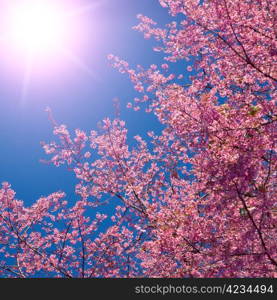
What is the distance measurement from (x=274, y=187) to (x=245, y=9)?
12.3 feet

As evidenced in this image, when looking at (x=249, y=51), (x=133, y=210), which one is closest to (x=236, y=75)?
(x=249, y=51)

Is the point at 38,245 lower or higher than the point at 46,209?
lower

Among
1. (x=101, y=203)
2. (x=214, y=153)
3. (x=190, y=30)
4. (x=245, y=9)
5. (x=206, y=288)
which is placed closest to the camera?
(x=206, y=288)

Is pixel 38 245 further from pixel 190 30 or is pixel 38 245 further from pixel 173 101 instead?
pixel 190 30

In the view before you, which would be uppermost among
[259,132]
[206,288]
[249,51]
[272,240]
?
[249,51]

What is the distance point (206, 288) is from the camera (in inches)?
180

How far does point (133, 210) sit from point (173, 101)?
5.51 metres

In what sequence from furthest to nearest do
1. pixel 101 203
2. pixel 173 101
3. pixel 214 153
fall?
pixel 101 203
pixel 173 101
pixel 214 153

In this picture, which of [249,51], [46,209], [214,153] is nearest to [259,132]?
[214,153]

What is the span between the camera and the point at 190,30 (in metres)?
7.94

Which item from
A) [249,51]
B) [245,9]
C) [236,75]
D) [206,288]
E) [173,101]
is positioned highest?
[245,9]

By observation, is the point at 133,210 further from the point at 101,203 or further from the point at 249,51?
the point at 249,51

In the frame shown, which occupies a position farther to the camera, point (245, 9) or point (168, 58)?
point (168, 58)

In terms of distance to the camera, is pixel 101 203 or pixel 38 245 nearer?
pixel 101 203
